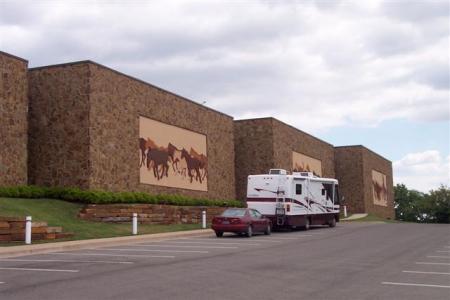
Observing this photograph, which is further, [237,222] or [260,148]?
[260,148]

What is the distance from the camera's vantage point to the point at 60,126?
31.5 meters

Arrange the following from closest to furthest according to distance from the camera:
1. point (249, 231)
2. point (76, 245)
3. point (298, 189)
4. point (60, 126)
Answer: point (76, 245) < point (249, 231) < point (60, 126) < point (298, 189)

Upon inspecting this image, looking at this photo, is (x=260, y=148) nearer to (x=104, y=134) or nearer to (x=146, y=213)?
(x=146, y=213)

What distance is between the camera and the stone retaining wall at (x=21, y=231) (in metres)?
21.8

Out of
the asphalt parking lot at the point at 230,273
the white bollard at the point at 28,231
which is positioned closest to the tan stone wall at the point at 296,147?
the asphalt parking lot at the point at 230,273

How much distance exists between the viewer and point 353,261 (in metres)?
17.0

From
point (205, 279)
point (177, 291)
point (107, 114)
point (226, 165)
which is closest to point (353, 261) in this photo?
point (205, 279)

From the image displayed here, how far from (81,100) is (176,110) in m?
8.73

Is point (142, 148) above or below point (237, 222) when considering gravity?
above

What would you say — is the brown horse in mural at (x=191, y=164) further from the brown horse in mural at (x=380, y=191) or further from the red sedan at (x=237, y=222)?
the brown horse in mural at (x=380, y=191)

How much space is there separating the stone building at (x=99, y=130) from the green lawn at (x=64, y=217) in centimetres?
239

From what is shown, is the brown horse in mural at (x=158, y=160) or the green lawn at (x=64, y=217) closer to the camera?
the green lawn at (x=64, y=217)

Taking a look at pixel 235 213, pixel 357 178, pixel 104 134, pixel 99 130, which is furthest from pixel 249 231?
pixel 357 178

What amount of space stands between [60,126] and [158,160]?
6.71m
